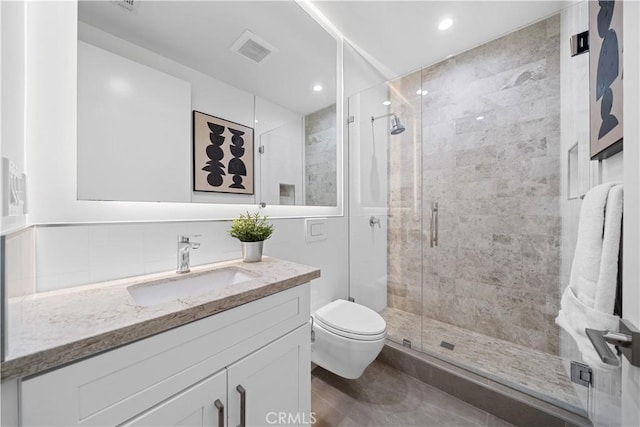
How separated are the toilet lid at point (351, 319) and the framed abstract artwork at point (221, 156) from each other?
34.4 inches

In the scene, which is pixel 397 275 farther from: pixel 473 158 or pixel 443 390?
pixel 473 158

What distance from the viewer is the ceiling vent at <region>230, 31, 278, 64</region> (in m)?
1.28

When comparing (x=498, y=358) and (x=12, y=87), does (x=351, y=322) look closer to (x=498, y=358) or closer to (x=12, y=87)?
(x=498, y=358)

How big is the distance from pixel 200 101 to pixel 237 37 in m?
0.45

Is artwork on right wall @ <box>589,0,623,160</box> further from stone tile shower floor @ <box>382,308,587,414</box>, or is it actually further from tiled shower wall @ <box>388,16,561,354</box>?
stone tile shower floor @ <box>382,308,587,414</box>

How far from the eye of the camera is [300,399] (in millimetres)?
930

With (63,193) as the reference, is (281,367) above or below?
below

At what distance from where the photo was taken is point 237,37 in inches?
49.9

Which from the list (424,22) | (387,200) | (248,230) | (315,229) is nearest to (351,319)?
(315,229)

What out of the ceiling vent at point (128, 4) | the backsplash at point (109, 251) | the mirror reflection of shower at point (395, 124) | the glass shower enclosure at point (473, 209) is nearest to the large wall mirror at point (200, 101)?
the ceiling vent at point (128, 4)

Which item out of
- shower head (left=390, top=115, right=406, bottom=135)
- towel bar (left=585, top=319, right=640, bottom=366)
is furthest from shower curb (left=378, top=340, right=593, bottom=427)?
shower head (left=390, top=115, right=406, bottom=135)

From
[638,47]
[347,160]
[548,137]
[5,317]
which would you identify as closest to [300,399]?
[5,317]

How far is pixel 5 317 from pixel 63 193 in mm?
561

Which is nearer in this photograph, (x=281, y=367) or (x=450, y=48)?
(x=281, y=367)
